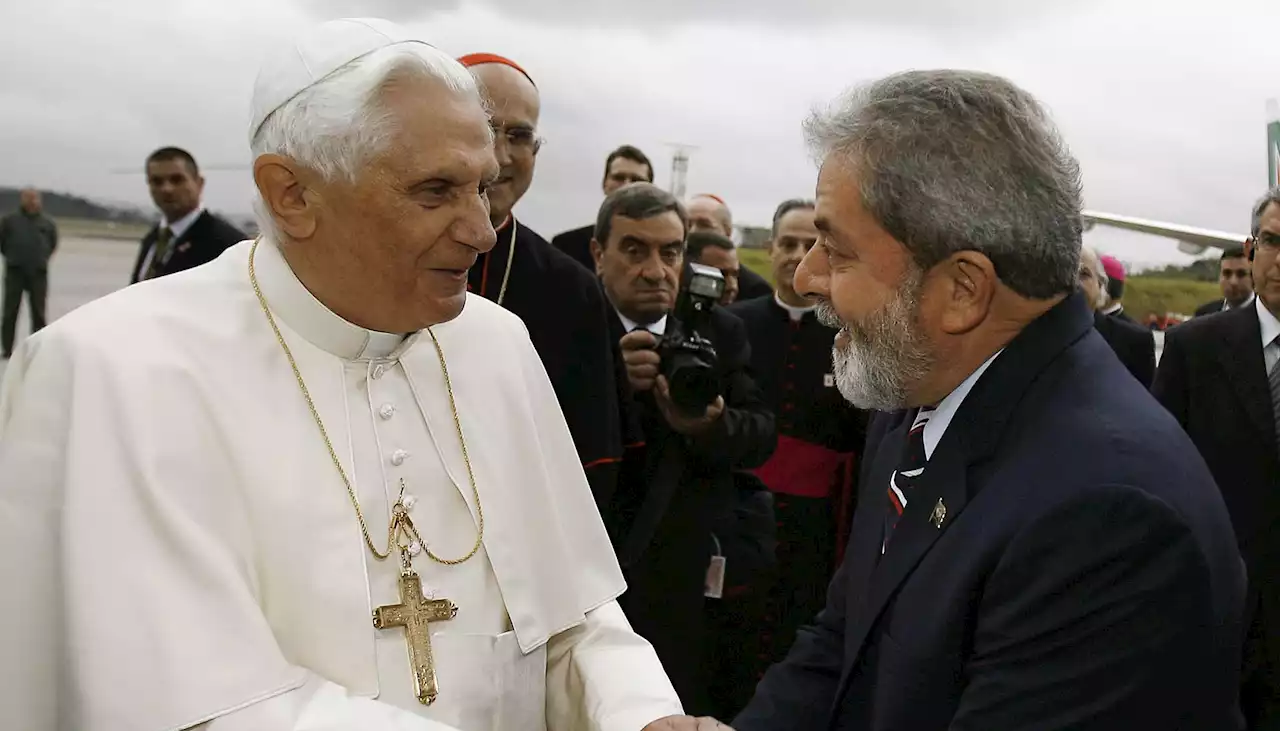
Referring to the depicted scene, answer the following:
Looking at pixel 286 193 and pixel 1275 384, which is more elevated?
pixel 286 193

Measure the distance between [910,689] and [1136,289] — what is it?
24.8ft

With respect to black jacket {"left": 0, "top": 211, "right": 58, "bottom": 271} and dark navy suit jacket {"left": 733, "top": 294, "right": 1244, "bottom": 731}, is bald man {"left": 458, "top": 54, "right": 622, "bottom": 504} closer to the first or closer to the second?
dark navy suit jacket {"left": 733, "top": 294, "right": 1244, "bottom": 731}

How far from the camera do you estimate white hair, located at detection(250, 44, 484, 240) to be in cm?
153

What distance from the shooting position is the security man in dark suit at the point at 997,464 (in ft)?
4.46

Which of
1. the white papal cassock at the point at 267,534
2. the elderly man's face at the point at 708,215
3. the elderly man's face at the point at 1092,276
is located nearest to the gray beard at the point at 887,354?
the white papal cassock at the point at 267,534

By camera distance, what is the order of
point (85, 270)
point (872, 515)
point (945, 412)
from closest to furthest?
point (945, 412)
point (872, 515)
point (85, 270)

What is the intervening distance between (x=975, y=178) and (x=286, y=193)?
3.62 feet

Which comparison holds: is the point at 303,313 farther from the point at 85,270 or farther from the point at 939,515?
the point at 85,270

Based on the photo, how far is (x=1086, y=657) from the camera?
53.9 inches

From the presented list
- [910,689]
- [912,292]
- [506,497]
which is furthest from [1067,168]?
[506,497]

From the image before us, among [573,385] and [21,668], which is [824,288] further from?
[21,668]

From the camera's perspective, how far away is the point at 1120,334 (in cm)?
504

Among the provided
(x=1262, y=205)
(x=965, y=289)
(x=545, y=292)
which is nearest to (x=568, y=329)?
(x=545, y=292)

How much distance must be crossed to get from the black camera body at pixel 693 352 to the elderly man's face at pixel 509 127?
2.23 feet
